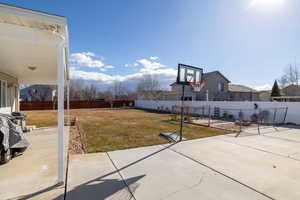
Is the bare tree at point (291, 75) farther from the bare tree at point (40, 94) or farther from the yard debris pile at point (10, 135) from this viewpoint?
the bare tree at point (40, 94)

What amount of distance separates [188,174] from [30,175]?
10.1 ft

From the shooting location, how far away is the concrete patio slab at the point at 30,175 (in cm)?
261

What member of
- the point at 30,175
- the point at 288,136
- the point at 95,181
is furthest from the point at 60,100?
the point at 288,136

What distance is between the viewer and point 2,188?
2.72 m

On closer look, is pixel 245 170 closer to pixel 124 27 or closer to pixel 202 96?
pixel 124 27

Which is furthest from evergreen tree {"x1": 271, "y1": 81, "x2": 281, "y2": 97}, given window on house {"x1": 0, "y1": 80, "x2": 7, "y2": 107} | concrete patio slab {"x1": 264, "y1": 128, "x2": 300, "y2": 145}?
window on house {"x1": 0, "y1": 80, "x2": 7, "y2": 107}

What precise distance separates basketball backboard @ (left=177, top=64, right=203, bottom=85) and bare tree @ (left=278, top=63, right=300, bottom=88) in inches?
1467

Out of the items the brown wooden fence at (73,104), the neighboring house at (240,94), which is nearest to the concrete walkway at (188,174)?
the neighboring house at (240,94)

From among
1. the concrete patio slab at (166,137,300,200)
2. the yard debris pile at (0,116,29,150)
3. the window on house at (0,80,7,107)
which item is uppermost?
the window on house at (0,80,7,107)

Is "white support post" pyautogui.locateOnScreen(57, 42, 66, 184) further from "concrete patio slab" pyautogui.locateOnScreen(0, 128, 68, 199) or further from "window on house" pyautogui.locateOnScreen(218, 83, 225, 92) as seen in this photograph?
"window on house" pyautogui.locateOnScreen(218, 83, 225, 92)

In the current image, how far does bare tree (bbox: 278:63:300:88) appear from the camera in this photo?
32938 millimetres

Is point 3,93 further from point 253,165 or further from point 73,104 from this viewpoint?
point 73,104

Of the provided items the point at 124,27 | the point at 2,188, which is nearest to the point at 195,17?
the point at 124,27

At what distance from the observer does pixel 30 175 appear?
10.5 feet
